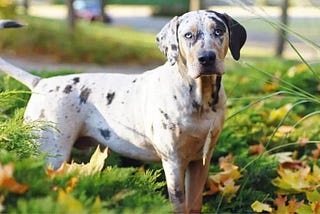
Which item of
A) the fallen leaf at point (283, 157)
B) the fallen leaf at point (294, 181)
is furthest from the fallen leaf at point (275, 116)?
the fallen leaf at point (294, 181)

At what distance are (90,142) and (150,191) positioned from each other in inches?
52.3

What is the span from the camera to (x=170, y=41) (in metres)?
2.88

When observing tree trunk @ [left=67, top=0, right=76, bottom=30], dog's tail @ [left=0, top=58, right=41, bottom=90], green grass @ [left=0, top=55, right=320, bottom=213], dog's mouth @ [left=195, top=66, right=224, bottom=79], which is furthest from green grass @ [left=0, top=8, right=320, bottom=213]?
tree trunk @ [left=67, top=0, right=76, bottom=30]

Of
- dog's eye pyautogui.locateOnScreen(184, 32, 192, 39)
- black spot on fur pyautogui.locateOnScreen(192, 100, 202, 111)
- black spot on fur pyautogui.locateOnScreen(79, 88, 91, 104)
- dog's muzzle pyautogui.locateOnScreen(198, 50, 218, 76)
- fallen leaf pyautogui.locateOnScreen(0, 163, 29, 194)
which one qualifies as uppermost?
dog's eye pyautogui.locateOnScreen(184, 32, 192, 39)

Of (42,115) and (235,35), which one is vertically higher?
(235,35)

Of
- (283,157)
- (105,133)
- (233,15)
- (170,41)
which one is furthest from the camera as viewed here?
(233,15)

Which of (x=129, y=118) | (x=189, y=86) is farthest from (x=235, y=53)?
(x=129, y=118)

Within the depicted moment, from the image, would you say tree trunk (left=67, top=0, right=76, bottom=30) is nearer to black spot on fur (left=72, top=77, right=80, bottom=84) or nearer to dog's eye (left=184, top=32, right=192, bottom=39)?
→ black spot on fur (left=72, top=77, right=80, bottom=84)

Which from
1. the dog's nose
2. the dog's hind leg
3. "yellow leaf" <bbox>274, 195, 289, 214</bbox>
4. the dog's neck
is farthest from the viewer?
the dog's hind leg

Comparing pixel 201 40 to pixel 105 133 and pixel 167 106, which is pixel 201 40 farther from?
pixel 105 133

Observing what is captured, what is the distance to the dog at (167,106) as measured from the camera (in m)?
2.79

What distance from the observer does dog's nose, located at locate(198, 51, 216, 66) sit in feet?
8.71

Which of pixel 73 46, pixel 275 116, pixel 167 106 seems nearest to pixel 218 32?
pixel 167 106

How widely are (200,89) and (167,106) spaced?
6.8 inches
